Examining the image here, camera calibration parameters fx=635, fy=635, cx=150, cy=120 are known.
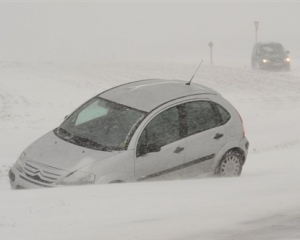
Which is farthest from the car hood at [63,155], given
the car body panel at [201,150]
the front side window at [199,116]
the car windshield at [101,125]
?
the front side window at [199,116]

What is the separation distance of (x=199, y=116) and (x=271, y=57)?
→ 2652 cm

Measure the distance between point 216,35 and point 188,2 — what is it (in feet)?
47.3

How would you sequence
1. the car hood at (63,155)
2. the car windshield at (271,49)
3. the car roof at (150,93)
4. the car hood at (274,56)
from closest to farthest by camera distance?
the car hood at (63,155) < the car roof at (150,93) < the car hood at (274,56) < the car windshield at (271,49)

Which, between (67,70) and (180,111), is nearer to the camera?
(180,111)

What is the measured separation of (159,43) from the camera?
214 feet

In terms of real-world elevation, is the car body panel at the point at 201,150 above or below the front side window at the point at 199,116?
below

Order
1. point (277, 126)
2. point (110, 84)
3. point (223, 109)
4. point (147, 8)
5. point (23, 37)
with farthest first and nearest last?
point (147, 8)
point (23, 37)
point (110, 84)
point (277, 126)
point (223, 109)

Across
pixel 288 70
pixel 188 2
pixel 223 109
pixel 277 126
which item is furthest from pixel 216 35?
pixel 223 109

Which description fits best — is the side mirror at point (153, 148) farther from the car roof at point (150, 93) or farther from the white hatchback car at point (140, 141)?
the car roof at point (150, 93)

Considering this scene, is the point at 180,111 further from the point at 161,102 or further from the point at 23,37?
the point at 23,37

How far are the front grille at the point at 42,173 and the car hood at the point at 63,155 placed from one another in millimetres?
52

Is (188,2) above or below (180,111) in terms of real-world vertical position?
below

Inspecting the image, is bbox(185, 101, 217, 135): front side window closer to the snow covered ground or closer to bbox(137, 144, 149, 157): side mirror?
bbox(137, 144, 149, 157): side mirror

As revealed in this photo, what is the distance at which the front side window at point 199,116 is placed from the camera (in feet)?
27.7
